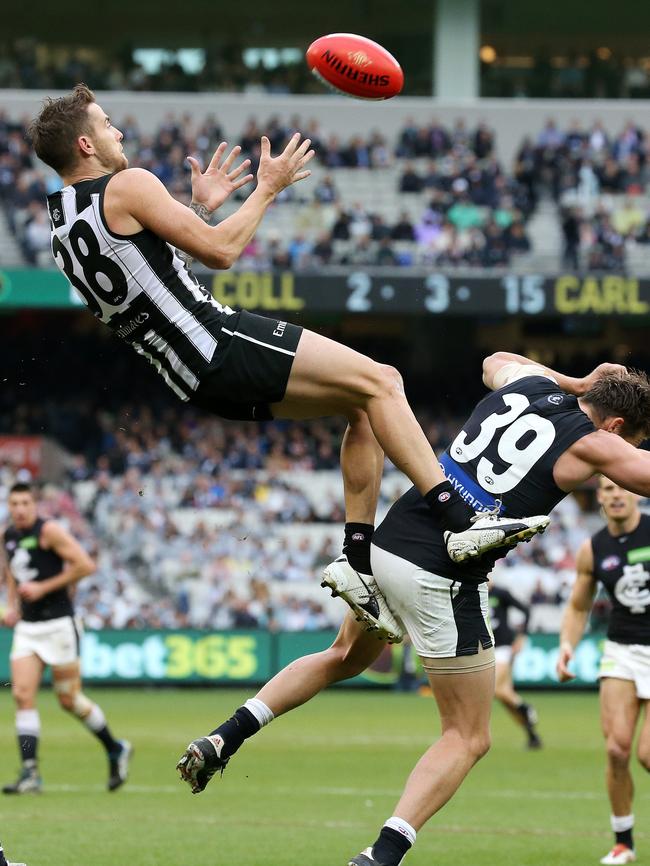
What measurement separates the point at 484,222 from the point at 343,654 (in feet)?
69.4

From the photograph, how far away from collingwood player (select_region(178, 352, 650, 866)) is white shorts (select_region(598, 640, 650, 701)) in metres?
3.36

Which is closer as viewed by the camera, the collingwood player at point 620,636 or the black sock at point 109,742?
the collingwood player at point 620,636

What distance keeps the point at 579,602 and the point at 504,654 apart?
5622mm

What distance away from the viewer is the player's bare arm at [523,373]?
283 inches

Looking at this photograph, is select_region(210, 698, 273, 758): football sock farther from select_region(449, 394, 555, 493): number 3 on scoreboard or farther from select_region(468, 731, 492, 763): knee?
select_region(449, 394, 555, 493): number 3 on scoreboard

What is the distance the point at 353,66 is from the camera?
749 cm

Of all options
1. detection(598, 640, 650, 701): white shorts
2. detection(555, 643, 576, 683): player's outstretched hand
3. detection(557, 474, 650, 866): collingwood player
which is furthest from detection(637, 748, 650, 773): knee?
detection(555, 643, 576, 683): player's outstretched hand

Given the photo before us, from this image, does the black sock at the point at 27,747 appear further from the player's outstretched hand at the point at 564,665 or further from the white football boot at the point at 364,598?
the white football boot at the point at 364,598

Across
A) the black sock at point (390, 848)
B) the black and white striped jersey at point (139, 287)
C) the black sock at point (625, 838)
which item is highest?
the black and white striped jersey at point (139, 287)

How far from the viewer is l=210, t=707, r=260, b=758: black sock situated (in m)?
6.88

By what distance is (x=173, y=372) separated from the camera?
Answer: 6801mm

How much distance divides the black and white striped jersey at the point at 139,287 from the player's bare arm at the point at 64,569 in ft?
19.9

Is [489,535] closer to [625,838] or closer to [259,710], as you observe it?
[259,710]

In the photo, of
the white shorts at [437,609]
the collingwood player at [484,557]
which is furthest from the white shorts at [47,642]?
the white shorts at [437,609]
